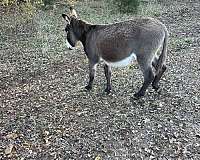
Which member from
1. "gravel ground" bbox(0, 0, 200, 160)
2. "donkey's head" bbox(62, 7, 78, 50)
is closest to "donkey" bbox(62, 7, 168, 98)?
"donkey's head" bbox(62, 7, 78, 50)

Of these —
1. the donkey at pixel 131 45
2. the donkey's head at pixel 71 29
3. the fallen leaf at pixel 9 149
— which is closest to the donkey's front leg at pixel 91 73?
the donkey at pixel 131 45

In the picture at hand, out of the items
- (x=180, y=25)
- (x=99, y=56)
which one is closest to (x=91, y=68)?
(x=99, y=56)

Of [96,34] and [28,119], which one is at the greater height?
[96,34]

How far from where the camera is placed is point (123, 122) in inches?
272

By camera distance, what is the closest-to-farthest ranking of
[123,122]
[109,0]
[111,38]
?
[123,122], [111,38], [109,0]

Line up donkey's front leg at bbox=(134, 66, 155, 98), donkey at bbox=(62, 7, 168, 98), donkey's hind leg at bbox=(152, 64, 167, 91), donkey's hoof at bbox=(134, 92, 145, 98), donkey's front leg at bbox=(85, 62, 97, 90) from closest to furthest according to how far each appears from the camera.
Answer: donkey at bbox=(62, 7, 168, 98) → donkey's front leg at bbox=(134, 66, 155, 98) → donkey's hoof at bbox=(134, 92, 145, 98) → donkey's hind leg at bbox=(152, 64, 167, 91) → donkey's front leg at bbox=(85, 62, 97, 90)

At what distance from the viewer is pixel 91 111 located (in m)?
7.45

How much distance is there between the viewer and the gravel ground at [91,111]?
20.0 feet

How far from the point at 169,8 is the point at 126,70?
34.7 feet

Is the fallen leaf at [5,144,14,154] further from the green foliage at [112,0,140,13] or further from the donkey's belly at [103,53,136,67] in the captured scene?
the green foliage at [112,0,140,13]

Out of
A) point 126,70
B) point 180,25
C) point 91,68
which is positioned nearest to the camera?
point 91,68

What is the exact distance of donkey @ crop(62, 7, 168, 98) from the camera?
7.20 metres

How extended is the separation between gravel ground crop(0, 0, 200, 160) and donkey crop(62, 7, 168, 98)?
0.59 meters

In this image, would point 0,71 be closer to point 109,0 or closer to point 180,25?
point 180,25
